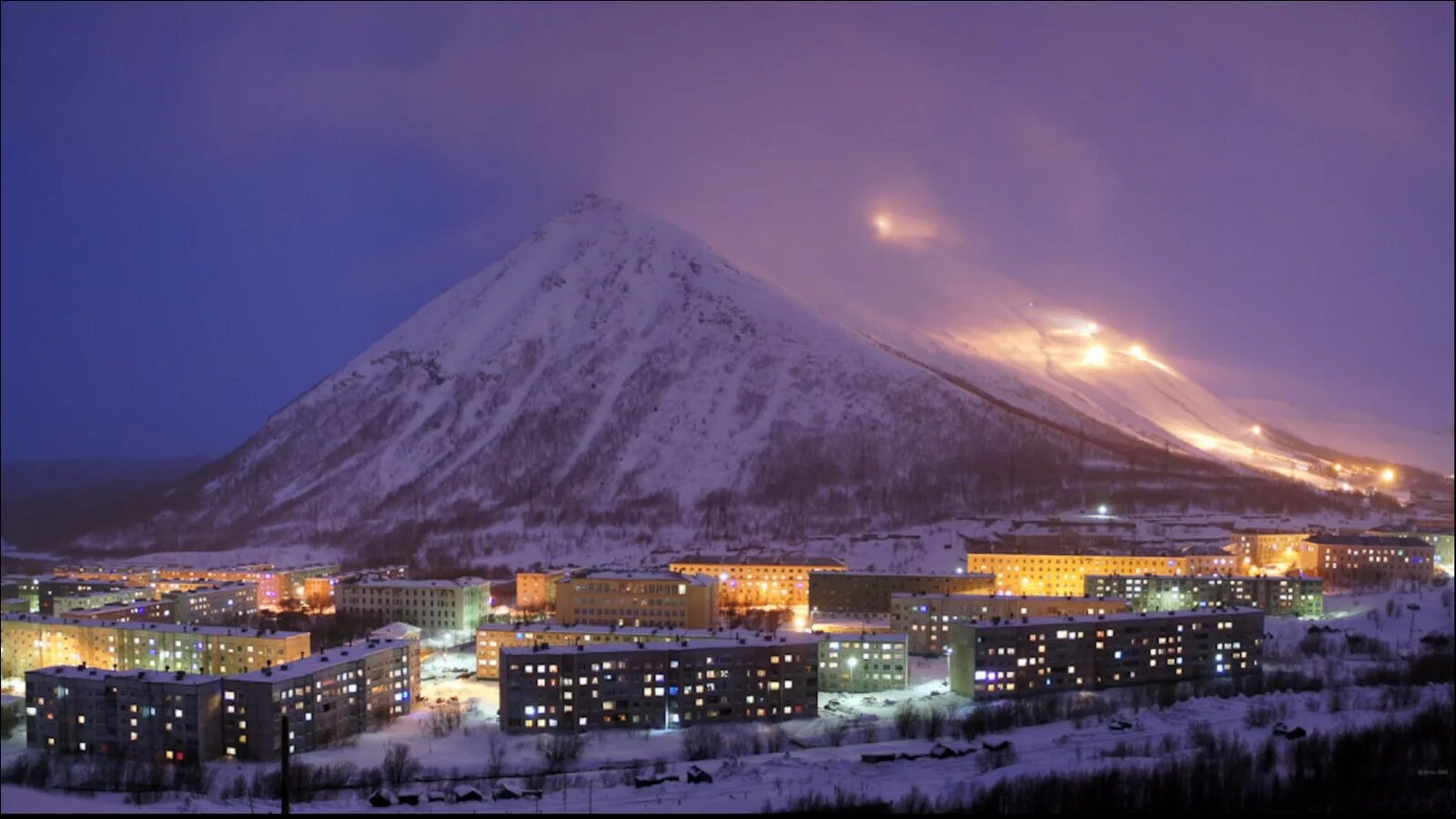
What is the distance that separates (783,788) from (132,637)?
948 centimetres

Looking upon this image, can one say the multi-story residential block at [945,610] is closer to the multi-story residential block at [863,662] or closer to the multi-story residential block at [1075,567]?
the multi-story residential block at [863,662]

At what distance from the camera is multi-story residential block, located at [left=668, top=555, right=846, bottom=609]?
2070cm

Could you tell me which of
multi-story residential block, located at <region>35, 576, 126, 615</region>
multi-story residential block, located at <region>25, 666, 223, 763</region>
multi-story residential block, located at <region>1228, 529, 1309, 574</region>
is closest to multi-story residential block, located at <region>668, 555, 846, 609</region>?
multi-story residential block, located at <region>1228, 529, 1309, 574</region>

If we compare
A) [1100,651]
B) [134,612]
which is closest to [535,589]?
[134,612]

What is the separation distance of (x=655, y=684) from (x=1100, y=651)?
17.5ft

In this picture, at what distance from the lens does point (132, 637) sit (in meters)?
14.3

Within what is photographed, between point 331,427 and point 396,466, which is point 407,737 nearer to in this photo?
point 396,466

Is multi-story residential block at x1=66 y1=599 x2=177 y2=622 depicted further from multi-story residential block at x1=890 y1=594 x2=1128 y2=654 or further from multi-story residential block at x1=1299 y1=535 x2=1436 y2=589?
multi-story residential block at x1=1299 y1=535 x2=1436 y2=589

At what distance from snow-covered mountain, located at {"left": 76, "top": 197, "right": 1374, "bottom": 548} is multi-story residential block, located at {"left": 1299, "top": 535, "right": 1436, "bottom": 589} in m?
10.2

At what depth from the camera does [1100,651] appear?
44.2ft

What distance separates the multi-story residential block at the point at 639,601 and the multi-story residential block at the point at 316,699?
214 inches

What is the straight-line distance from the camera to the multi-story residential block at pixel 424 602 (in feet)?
61.1

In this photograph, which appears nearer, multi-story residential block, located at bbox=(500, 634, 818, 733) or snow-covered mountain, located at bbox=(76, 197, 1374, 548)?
multi-story residential block, located at bbox=(500, 634, 818, 733)

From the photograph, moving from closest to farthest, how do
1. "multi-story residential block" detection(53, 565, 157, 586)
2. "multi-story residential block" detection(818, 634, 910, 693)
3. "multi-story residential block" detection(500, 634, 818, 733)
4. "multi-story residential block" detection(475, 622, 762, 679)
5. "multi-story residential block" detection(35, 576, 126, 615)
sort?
"multi-story residential block" detection(500, 634, 818, 733), "multi-story residential block" detection(475, 622, 762, 679), "multi-story residential block" detection(818, 634, 910, 693), "multi-story residential block" detection(35, 576, 126, 615), "multi-story residential block" detection(53, 565, 157, 586)
